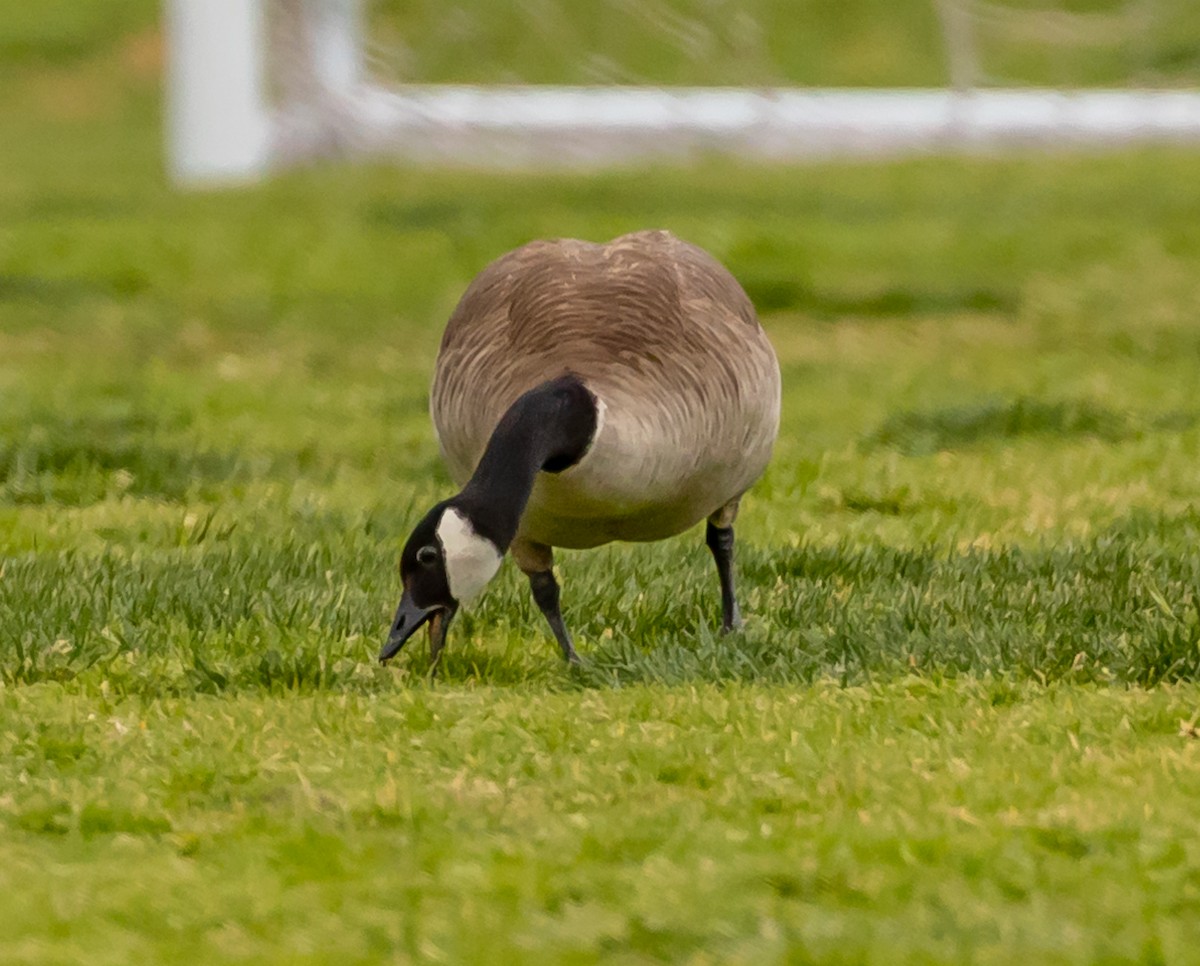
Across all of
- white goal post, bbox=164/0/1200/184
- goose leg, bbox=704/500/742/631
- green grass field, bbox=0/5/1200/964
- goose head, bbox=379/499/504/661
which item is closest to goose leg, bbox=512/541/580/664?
green grass field, bbox=0/5/1200/964

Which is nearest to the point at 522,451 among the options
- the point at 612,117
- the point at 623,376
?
the point at 623,376

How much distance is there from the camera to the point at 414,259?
15188 millimetres

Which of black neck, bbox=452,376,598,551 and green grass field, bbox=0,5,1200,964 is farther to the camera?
black neck, bbox=452,376,598,551

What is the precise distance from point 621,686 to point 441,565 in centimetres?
72

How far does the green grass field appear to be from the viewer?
14.3ft

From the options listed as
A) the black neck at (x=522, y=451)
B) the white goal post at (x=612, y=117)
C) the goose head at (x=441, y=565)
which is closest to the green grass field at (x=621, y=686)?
the goose head at (x=441, y=565)

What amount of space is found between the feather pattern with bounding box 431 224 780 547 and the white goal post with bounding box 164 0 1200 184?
1309 cm

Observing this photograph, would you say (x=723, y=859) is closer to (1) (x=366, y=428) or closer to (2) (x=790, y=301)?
(1) (x=366, y=428)

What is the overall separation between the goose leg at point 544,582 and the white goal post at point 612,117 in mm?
13505

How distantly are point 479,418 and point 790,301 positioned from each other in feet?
27.8

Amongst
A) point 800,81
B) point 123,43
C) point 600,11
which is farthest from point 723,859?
point 123,43

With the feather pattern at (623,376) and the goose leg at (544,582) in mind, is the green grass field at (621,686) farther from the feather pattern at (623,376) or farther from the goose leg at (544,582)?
the feather pattern at (623,376)

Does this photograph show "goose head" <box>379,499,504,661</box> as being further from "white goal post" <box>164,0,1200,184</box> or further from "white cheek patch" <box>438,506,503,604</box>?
"white goal post" <box>164,0,1200,184</box>

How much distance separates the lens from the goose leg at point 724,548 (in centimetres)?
665
